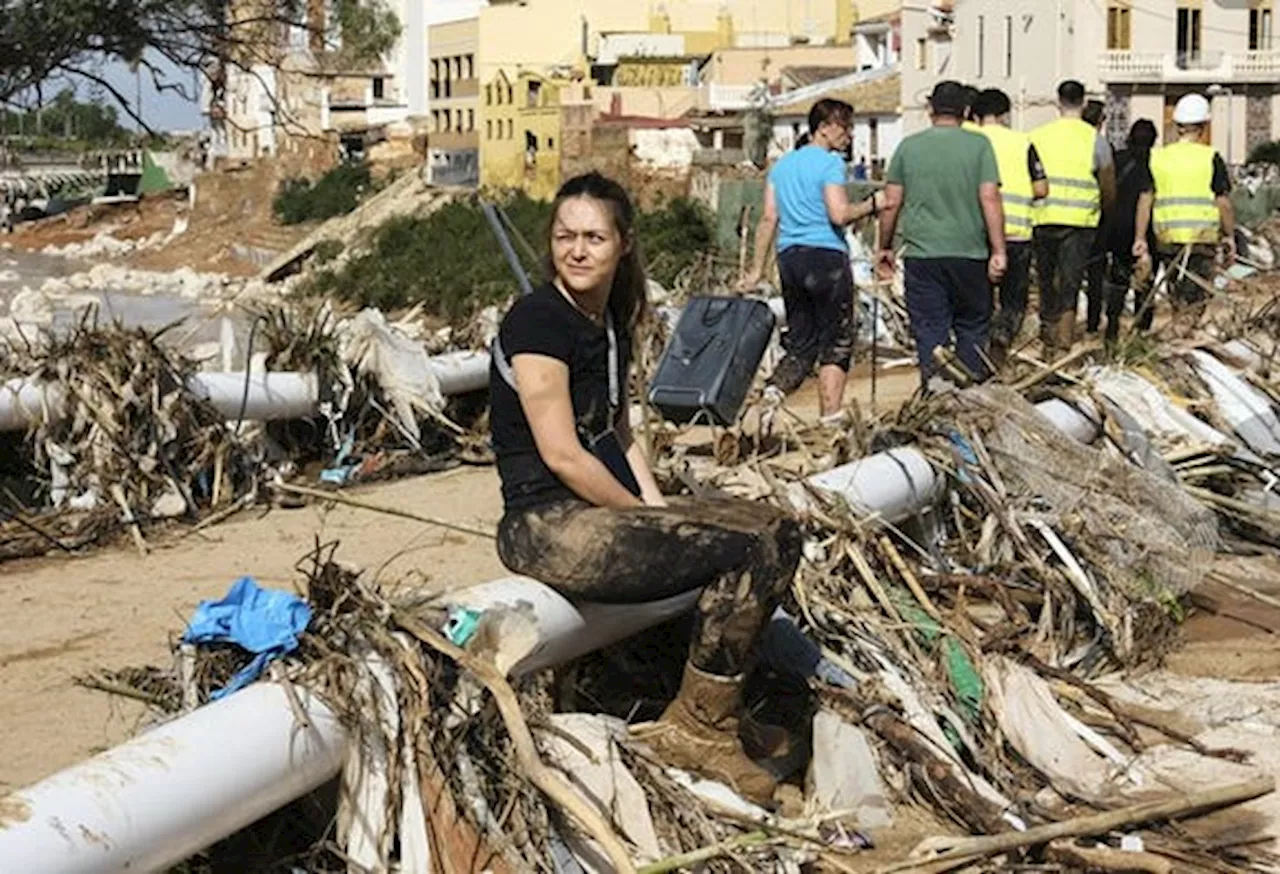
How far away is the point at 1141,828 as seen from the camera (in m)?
5.22

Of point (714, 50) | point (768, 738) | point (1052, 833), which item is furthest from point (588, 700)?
point (714, 50)

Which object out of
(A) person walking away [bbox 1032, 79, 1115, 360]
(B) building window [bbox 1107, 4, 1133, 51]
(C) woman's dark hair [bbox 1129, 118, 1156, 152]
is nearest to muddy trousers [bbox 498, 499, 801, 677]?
(A) person walking away [bbox 1032, 79, 1115, 360]

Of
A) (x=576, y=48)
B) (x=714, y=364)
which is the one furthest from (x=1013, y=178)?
(x=576, y=48)

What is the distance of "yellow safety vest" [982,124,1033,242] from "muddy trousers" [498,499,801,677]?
6.36m

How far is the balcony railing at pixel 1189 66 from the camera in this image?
51.3 m

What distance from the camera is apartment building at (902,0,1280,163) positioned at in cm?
4981

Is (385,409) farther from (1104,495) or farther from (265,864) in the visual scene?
(265,864)

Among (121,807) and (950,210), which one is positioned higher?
(950,210)

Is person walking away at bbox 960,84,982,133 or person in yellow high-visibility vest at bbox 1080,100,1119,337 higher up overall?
person walking away at bbox 960,84,982,133

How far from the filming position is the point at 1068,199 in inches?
459

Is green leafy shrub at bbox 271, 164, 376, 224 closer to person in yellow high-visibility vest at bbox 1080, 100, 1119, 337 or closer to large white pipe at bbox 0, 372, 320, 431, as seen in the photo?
person in yellow high-visibility vest at bbox 1080, 100, 1119, 337

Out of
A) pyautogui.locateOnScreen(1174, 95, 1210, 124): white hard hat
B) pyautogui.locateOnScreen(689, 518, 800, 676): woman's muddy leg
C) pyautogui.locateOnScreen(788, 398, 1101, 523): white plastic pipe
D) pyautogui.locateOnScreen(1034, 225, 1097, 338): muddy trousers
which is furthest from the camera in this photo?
pyautogui.locateOnScreen(1174, 95, 1210, 124): white hard hat

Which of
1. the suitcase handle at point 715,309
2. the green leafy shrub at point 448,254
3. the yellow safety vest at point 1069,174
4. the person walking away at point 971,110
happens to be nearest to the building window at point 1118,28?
the green leafy shrub at point 448,254

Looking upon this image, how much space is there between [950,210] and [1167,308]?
5386mm
